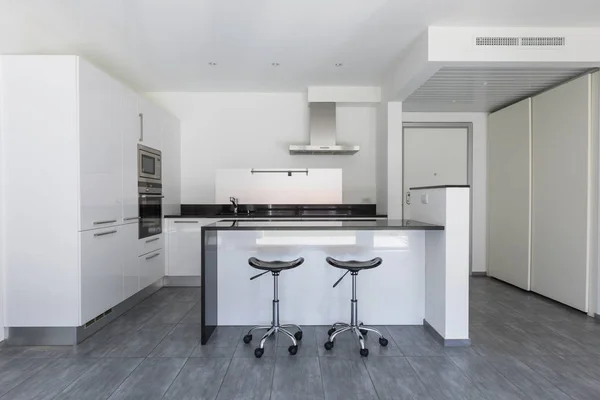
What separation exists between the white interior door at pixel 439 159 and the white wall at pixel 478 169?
6.0 inches

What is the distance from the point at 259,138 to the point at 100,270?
111 inches

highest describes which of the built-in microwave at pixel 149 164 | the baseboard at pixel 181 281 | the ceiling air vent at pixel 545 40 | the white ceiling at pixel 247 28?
the white ceiling at pixel 247 28

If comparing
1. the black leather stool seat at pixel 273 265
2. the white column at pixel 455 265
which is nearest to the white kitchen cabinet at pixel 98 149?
the black leather stool seat at pixel 273 265

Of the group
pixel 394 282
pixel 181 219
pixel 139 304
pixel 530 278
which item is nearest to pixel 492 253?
pixel 530 278

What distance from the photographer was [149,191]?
3.77m

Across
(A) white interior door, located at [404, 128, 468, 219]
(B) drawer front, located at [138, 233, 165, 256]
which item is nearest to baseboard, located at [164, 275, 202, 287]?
(B) drawer front, located at [138, 233, 165, 256]

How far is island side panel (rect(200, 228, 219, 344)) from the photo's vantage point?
254cm

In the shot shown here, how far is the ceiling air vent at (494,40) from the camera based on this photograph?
2.93 meters

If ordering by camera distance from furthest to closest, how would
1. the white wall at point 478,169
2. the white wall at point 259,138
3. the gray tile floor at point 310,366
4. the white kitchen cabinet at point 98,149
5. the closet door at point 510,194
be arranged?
the white wall at point 478,169
the white wall at point 259,138
the closet door at point 510,194
the white kitchen cabinet at point 98,149
the gray tile floor at point 310,366

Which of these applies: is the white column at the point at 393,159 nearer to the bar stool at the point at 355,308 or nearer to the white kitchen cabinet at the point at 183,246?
the bar stool at the point at 355,308

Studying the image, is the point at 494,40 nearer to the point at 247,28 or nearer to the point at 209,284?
the point at 247,28

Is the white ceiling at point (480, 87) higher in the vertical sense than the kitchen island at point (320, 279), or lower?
higher

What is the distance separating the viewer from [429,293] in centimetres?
282

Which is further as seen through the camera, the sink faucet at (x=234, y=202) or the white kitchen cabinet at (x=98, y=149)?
the sink faucet at (x=234, y=202)
